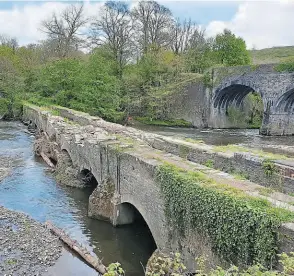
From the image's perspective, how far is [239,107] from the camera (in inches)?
1623

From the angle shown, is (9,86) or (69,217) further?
(9,86)

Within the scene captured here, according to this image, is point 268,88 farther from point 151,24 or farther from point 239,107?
point 151,24

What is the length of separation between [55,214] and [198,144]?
596 cm

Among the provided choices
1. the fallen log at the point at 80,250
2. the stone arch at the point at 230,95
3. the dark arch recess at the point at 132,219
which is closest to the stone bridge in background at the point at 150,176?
the dark arch recess at the point at 132,219

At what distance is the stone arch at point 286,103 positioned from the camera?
33.3 m

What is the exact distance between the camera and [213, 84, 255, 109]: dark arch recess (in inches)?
1506

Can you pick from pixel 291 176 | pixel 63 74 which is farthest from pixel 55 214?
pixel 63 74

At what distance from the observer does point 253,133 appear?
35844 mm

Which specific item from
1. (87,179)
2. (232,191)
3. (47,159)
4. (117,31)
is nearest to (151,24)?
(117,31)

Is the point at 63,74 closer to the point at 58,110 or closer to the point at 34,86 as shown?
the point at 58,110

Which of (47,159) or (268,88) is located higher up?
(268,88)

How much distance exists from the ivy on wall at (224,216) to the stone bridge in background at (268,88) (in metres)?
26.1

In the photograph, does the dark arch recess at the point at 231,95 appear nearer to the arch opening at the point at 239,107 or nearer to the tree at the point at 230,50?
the arch opening at the point at 239,107

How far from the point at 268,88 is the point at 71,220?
25.3 metres
